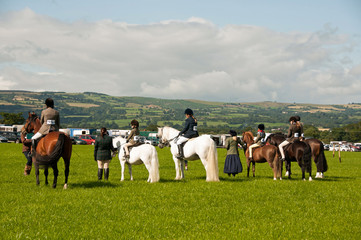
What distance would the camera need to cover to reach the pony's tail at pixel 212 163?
1606 cm

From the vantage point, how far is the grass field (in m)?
8.19

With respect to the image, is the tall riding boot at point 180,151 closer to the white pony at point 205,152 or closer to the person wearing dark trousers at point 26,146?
the white pony at point 205,152

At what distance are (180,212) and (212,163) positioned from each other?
619 cm

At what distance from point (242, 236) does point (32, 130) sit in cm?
1218

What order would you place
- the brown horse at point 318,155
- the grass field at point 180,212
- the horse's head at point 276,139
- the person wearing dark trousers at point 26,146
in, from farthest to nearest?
the horse's head at point 276,139, the brown horse at point 318,155, the person wearing dark trousers at point 26,146, the grass field at point 180,212

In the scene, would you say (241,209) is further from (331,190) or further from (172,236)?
(331,190)

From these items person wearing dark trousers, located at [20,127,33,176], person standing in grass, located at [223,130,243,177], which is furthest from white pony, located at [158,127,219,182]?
person wearing dark trousers, located at [20,127,33,176]

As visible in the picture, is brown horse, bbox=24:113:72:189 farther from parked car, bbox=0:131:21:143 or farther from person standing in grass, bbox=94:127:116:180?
parked car, bbox=0:131:21:143

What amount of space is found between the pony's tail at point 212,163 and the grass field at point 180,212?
48.2 inches

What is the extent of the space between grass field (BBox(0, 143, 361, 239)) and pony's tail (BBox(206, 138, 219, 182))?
122 cm

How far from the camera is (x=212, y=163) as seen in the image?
16.2m

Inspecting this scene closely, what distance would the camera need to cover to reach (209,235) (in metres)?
8.02

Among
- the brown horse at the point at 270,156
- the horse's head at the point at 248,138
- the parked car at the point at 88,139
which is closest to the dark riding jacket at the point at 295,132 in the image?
the brown horse at the point at 270,156

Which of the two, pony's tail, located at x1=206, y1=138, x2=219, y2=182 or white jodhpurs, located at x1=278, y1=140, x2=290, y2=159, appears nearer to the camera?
pony's tail, located at x1=206, y1=138, x2=219, y2=182
